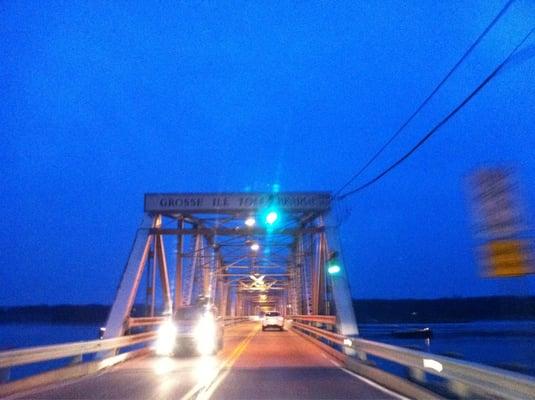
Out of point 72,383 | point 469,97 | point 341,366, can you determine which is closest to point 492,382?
point 469,97

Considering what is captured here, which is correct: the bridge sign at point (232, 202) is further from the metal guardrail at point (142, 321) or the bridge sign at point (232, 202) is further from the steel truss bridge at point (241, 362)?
the metal guardrail at point (142, 321)

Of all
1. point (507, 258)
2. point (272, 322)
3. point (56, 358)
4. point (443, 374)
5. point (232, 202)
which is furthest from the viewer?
point (272, 322)

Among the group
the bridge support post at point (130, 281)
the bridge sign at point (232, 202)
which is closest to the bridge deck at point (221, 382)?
the bridge support post at point (130, 281)

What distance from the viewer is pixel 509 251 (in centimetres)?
652

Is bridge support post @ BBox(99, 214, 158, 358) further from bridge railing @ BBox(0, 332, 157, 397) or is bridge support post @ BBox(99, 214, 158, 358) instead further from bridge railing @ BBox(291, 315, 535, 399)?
bridge railing @ BBox(291, 315, 535, 399)

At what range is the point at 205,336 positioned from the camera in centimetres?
2241

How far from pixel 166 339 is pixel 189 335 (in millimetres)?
986

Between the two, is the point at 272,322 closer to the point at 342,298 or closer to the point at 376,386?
the point at 342,298

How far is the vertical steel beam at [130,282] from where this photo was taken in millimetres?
23469

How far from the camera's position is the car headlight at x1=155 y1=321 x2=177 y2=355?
22266mm

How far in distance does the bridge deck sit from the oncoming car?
225 centimetres

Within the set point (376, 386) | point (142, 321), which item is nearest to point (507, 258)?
point (376, 386)

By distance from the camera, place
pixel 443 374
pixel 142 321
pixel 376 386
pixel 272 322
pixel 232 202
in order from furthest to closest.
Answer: pixel 272 322
pixel 232 202
pixel 142 321
pixel 376 386
pixel 443 374

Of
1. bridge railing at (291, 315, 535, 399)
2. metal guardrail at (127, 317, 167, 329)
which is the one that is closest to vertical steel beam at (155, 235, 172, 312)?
metal guardrail at (127, 317, 167, 329)
